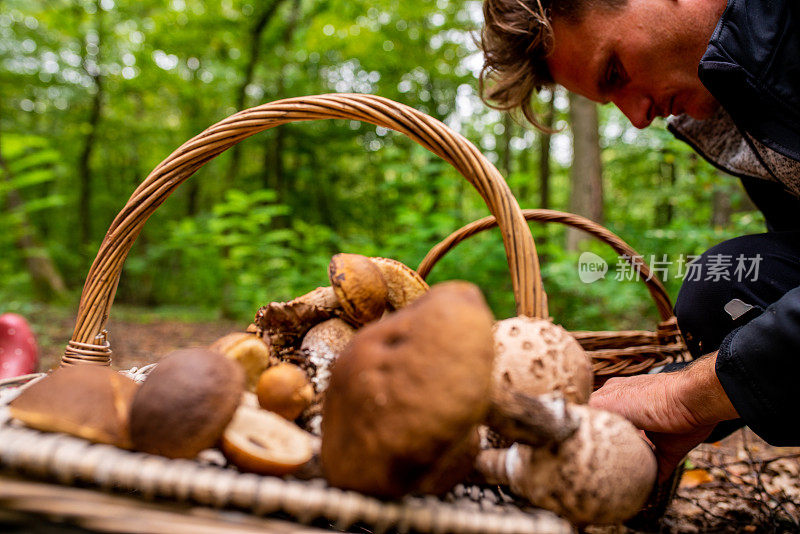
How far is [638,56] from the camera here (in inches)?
58.0

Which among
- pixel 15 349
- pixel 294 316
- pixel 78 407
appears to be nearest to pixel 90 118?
pixel 15 349

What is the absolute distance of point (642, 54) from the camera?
147 cm

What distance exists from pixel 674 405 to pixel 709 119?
1295mm

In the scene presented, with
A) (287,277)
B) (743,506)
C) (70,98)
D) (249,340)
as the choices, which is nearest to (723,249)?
(743,506)

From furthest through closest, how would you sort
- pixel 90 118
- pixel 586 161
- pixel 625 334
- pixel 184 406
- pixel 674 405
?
1. pixel 90 118
2. pixel 586 161
3. pixel 625 334
4. pixel 674 405
5. pixel 184 406

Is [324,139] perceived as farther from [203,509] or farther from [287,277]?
[203,509]

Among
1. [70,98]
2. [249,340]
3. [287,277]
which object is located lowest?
[287,277]

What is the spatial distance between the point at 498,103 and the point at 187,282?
8.27 m

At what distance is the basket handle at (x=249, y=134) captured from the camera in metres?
0.91

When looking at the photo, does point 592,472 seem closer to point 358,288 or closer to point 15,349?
point 358,288

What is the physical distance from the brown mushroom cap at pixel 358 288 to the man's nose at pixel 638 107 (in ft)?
3.99

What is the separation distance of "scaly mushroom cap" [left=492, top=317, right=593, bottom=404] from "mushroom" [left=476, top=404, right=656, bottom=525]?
51 millimetres

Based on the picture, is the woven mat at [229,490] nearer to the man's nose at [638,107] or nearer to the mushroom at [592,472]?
the mushroom at [592,472]

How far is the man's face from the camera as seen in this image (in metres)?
1.44
